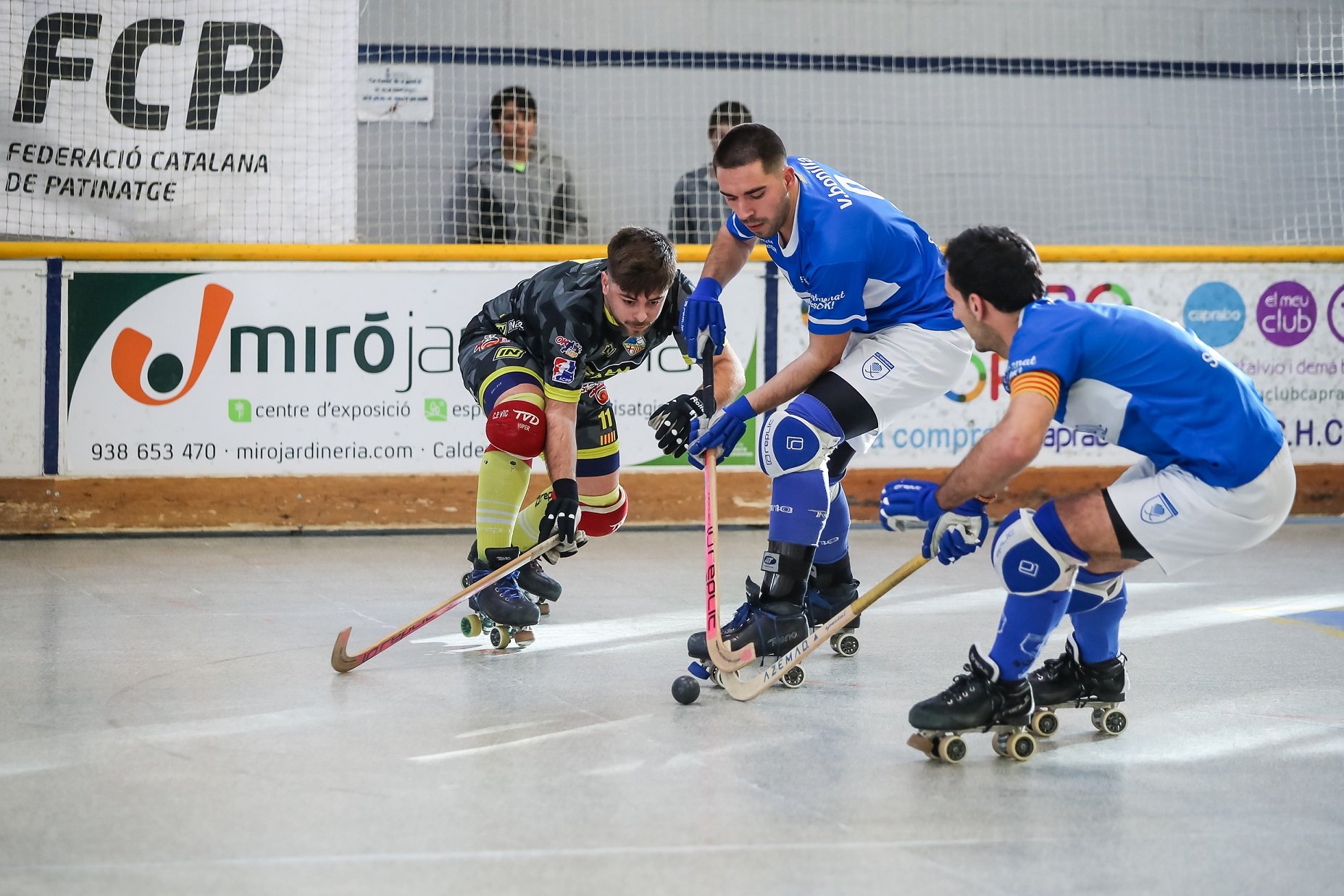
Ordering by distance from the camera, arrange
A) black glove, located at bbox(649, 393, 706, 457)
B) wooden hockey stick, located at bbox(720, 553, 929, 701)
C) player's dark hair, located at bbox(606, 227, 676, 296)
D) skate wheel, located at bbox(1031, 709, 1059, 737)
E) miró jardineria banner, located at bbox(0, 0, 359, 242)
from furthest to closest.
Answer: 1. miró jardineria banner, located at bbox(0, 0, 359, 242)
2. player's dark hair, located at bbox(606, 227, 676, 296)
3. black glove, located at bbox(649, 393, 706, 457)
4. wooden hockey stick, located at bbox(720, 553, 929, 701)
5. skate wheel, located at bbox(1031, 709, 1059, 737)

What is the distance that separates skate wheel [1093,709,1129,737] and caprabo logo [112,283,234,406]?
4557 millimetres

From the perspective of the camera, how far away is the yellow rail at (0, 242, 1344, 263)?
20.5 feet

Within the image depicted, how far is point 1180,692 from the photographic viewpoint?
11.6ft

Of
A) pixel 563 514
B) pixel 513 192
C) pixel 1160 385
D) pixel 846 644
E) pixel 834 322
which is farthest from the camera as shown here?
pixel 513 192

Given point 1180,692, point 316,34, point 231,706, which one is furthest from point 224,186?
point 1180,692

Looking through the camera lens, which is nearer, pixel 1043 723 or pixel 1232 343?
pixel 1043 723

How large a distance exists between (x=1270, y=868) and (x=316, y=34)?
5.92 meters

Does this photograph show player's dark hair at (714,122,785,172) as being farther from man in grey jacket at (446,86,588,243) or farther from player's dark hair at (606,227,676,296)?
man in grey jacket at (446,86,588,243)

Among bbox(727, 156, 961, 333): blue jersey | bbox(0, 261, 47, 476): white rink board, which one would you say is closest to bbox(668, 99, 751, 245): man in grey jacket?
bbox(0, 261, 47, 476): white rink board

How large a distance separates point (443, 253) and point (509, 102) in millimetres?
1226

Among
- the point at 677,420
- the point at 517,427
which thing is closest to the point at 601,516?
the point at 517,427

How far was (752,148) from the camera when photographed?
3.48 m

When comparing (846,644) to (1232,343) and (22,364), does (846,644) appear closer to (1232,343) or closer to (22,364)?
(1232,343)

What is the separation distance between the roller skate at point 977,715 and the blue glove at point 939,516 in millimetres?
253
